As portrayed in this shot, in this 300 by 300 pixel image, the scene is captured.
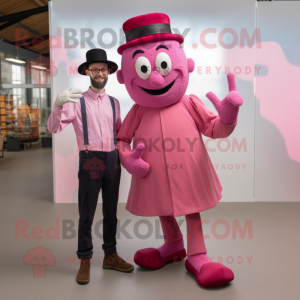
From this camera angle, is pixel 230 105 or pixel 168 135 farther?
pixel 168 135

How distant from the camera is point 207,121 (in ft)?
7.28

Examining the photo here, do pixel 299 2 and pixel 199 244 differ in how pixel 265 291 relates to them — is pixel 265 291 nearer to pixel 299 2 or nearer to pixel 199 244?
pixel 199 244

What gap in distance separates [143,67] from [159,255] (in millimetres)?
1375

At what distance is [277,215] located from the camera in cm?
374

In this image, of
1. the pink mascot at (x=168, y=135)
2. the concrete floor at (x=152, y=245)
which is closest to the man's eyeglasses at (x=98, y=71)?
the pink mascot at (x=168, y=135)

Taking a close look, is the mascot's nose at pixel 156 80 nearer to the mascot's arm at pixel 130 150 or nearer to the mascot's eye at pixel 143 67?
the mascot's eye at pixel 143 67

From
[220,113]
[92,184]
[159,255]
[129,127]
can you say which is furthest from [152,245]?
[220,113]

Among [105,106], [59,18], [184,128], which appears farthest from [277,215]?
[59,18]

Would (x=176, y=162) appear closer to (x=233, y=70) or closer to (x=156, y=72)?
(x=156, y=72)

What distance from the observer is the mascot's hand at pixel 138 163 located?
216 centimetres

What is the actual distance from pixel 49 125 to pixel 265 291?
1.74 metres

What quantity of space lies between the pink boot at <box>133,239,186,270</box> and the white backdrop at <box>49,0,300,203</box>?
1.76m

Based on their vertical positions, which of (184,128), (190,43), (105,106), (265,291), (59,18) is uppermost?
(59,18)

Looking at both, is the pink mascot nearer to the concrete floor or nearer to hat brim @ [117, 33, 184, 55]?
hat brim @ [117, 33, 184, 55]
